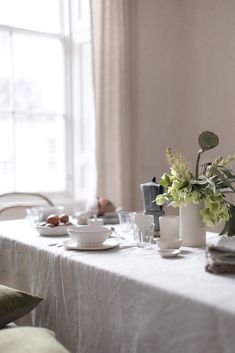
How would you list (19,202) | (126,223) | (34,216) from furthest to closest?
(19,202) → (34,216) → (126,223)

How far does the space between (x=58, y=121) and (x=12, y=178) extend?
0.58 meters

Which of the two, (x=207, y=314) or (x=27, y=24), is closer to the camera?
(x=207, y=314)

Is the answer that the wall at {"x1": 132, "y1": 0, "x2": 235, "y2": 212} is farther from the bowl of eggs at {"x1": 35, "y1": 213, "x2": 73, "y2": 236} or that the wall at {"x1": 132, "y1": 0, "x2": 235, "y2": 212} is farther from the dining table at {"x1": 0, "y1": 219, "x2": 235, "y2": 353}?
the dining table at {"x1": 0, "y1": 219, "x2": 235, "y2": 353}

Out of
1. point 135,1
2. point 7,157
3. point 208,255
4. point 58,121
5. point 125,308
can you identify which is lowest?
point 125,308

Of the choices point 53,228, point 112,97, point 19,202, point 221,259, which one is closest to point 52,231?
point 53,228

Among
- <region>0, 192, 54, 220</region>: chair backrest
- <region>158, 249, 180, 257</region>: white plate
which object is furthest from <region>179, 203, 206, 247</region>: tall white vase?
<region>0, 192, 54, 220</region>: chair backrest

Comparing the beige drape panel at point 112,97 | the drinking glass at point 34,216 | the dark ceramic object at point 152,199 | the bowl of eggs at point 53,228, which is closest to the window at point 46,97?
the beige drape panel at point 112,97

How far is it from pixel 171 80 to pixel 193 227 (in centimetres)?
216

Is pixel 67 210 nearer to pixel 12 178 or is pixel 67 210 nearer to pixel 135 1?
pixel 12 178

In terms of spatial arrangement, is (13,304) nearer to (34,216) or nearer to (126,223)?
(126,223)

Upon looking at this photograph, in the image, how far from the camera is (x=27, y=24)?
3271 mm

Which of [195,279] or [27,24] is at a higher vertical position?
[27,24]

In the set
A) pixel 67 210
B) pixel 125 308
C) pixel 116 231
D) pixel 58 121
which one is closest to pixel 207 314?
pixel 125 308

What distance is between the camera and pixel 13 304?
4.84 ft
